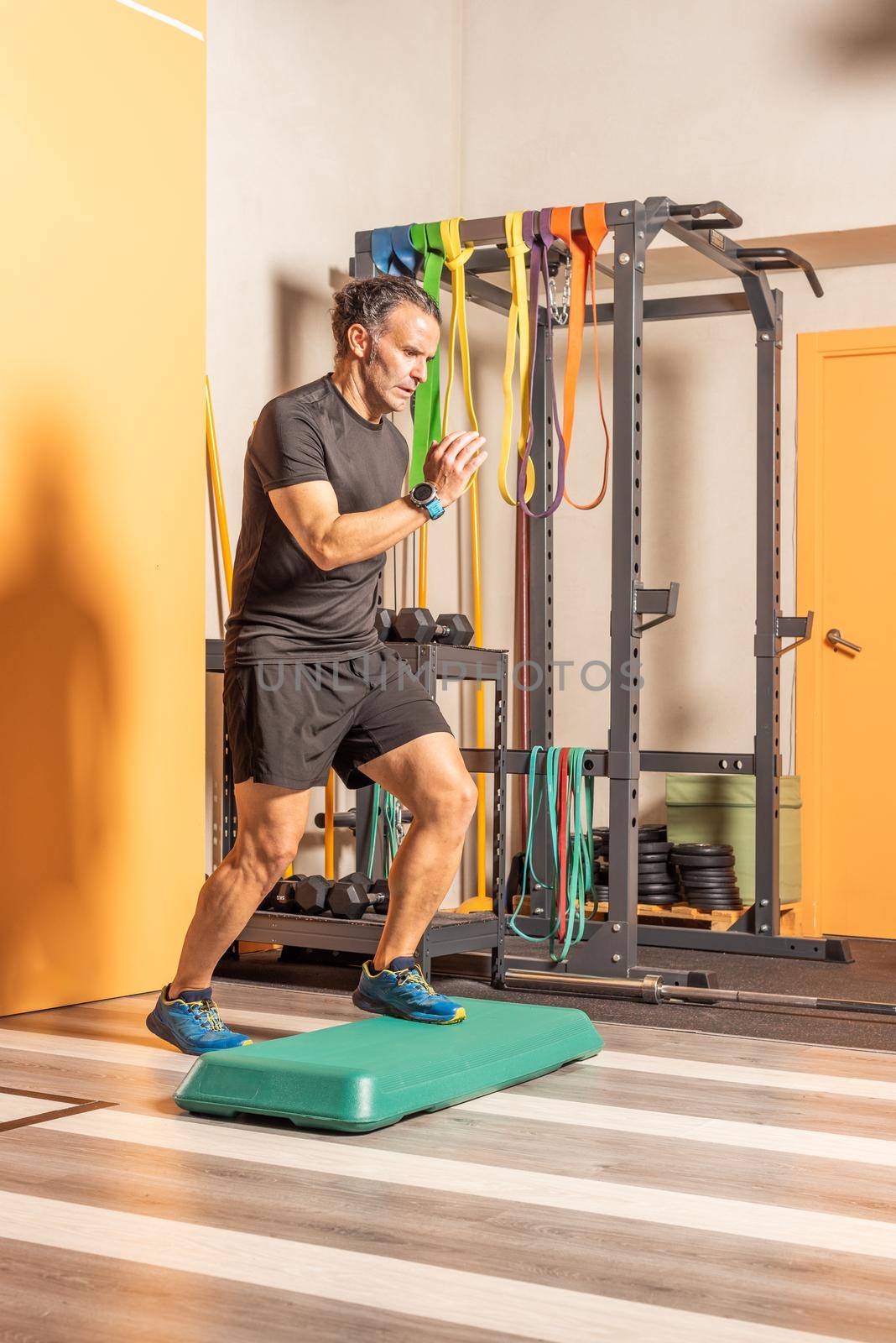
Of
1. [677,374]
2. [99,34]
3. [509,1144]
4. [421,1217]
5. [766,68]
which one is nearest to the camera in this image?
[421,1217]

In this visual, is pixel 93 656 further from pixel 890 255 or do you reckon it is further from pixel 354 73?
pixel 890 255

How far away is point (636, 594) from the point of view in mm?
4074

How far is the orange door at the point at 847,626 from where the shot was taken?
5402 mm

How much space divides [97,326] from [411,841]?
1562 mm

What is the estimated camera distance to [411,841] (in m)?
3.01

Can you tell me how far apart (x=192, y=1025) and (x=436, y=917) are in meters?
1.38

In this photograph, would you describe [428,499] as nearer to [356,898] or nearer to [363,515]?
[363,515]

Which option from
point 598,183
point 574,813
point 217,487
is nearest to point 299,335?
point 217,487

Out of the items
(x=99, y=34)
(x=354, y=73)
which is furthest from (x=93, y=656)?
(x=354, y=73)

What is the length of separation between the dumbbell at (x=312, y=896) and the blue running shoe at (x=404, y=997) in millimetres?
984

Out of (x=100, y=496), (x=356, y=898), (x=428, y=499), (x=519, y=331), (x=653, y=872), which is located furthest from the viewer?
(x=653, y=872)

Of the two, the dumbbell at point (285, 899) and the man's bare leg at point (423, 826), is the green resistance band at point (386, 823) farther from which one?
the man's bare leg at point (423, 826)

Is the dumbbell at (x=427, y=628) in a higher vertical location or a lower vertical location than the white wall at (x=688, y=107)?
lower

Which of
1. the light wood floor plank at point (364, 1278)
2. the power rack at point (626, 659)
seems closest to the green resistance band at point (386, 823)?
the power rack at point (626, 659)
